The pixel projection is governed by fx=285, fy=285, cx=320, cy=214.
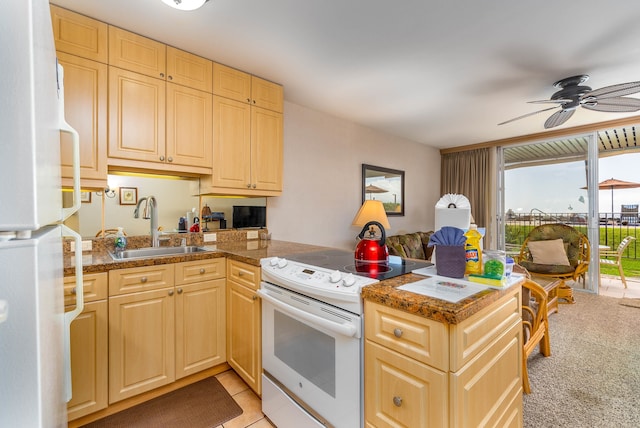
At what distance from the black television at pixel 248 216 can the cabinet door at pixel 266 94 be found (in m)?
0.98

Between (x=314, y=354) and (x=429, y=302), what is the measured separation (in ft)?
2.14

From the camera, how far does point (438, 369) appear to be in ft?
3.00

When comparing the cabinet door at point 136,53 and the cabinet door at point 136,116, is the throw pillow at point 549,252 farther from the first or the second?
the cabinet door at point 136,53

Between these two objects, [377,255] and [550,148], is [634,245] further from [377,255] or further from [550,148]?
[377,255]

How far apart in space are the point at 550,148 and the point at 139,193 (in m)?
5.63

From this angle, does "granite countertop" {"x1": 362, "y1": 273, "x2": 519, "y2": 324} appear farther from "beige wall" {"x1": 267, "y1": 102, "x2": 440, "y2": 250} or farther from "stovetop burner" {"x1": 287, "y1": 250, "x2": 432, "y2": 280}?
"beige wall" {"x1": 267, "y1": 102, "x2": 440, "y2": 250}

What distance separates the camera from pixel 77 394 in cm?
155

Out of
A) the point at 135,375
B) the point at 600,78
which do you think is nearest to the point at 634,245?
the point at 600,78

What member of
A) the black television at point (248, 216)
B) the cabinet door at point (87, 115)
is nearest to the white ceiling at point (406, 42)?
the cabinet door at point (87, 115)

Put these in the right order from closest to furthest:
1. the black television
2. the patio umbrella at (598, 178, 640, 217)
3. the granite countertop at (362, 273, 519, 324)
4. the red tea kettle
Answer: the granite countertop at (362, 273, 519, 324)
the red tea kettle
the black television
the patio umbrella at (598, 178, 640, 217)

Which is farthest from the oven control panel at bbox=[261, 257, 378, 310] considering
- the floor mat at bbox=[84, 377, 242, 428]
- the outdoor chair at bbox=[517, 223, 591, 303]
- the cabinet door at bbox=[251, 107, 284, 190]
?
the outdoor chair at bbox=[517, 223, 591, 303]

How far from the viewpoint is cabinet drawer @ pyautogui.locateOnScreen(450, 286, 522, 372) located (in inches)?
35.4

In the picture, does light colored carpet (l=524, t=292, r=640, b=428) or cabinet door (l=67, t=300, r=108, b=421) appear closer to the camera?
cabinet door (l=67, t=300, r=108, b=421)

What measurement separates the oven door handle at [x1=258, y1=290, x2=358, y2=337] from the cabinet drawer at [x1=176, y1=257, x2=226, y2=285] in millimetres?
591
